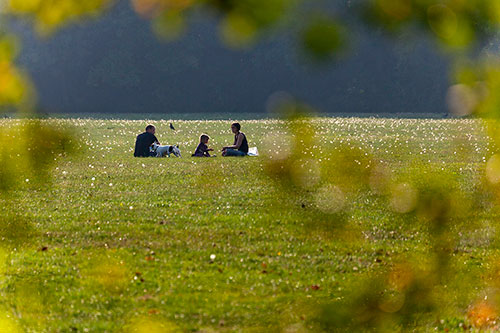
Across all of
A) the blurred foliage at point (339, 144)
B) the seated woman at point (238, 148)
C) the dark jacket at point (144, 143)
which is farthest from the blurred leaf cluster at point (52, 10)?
the dark jacket at point (144, 143)

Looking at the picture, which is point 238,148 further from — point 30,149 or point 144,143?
point 30,149

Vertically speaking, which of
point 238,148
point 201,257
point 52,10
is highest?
point 238,148

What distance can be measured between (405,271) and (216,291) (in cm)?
380

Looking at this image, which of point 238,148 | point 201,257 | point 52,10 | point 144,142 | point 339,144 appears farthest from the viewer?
point 144,142

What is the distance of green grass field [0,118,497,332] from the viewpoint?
5.30m

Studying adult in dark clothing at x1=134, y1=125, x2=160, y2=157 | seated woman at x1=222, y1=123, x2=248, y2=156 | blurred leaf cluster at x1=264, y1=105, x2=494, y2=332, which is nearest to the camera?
blurred leaf cluster at x1=264, y1=105, x2=494, y2=332

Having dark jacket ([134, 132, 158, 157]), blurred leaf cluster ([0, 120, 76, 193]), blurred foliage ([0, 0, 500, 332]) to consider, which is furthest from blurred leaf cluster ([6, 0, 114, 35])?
dark jacket ([134, 132, 158, 157])

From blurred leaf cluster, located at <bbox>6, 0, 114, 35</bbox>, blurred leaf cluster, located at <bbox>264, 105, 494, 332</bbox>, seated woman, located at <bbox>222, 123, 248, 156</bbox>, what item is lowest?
blurred leaf cluster, located at <bbox>264, 105, 494, 332</bbox>

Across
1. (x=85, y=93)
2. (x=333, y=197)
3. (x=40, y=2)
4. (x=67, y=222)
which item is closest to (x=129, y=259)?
(x=67, y=222)

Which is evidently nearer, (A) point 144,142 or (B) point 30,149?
(B) point 30,149

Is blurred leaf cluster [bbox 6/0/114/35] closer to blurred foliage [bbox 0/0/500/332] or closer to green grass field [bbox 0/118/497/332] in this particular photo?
blurred foliage [bbox 0/0/500/332]

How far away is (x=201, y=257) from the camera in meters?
6.99

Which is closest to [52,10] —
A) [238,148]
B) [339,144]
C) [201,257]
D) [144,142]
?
[339,144]

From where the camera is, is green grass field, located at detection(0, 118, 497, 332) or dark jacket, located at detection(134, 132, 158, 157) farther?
dark jacket, located at detection(134, 132, 158, 157)
